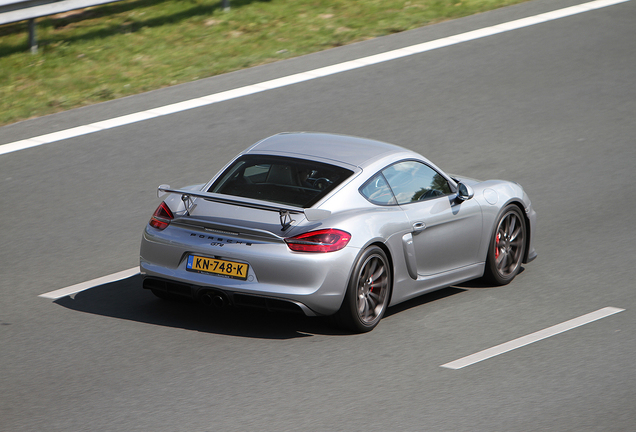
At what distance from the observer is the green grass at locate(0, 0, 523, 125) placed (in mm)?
13828


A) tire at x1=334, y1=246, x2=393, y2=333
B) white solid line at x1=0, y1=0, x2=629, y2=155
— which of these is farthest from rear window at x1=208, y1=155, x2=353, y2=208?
white solid line at x1=0, y1=0, x2=629, y2=155

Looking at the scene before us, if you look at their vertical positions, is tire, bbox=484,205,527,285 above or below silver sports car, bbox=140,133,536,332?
below

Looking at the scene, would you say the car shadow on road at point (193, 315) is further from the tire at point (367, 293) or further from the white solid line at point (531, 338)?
the white solid line at point (531, 338)

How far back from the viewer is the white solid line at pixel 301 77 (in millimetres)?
12227

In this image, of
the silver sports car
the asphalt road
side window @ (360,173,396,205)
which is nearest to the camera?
the asphalt road

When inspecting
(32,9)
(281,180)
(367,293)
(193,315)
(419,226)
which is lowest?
(193,315)

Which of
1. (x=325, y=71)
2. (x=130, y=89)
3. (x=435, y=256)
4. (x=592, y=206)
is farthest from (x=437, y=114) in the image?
(x=435, y=256)

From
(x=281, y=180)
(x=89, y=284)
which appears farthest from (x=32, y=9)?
(x=281, y=180)

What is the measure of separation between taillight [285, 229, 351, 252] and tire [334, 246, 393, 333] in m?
0.24

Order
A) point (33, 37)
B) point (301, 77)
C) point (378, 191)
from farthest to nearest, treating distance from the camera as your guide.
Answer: point (33, 37) → point (301, 77) → point (378, 191)

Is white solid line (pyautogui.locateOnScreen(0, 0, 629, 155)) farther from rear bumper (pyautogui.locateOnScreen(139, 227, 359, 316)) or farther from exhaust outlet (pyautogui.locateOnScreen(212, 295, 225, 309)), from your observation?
exhaust outlet (pyautogui.locateOnScreen(212, 295, 225, 309))

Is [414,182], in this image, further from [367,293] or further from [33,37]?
[33,37]

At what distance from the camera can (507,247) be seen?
8.77 meters

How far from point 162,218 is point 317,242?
50.5 inches
